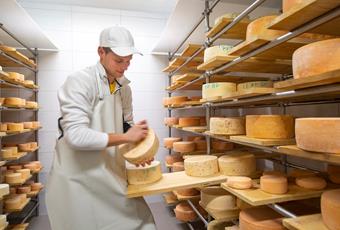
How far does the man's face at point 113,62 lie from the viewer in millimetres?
1303

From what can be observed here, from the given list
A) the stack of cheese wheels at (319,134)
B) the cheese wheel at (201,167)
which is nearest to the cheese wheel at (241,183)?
the cheese wheel at (201,167)

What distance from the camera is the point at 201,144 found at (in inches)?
111

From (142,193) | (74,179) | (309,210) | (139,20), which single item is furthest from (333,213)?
(139,20)

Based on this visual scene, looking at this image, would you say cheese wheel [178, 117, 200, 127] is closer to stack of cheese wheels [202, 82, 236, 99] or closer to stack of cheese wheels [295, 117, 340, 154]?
stack of cheese wheels [202, 82, 236, 99]

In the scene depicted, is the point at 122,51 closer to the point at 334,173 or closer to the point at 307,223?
the point at 307,223

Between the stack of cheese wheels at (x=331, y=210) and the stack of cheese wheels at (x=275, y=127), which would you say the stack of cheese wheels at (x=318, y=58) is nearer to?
the stack of cheese wheels at (x=275, y=127)

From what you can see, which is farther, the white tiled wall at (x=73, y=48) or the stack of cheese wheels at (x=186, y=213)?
the white tiled wall at (x=73, y=48)

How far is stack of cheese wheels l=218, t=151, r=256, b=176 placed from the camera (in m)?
1.70

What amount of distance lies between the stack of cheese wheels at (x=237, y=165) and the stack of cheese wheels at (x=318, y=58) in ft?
2.73

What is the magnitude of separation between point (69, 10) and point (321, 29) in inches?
123

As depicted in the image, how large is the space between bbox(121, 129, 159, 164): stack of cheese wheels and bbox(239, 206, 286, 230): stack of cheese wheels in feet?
2.22

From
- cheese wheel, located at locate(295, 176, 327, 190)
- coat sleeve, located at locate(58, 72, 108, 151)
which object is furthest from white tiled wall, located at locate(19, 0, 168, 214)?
cheese wheel, located at locate(295, 176, 327, 190)

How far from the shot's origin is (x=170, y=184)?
54.5 inches

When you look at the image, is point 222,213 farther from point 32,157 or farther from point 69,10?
point 69,10
